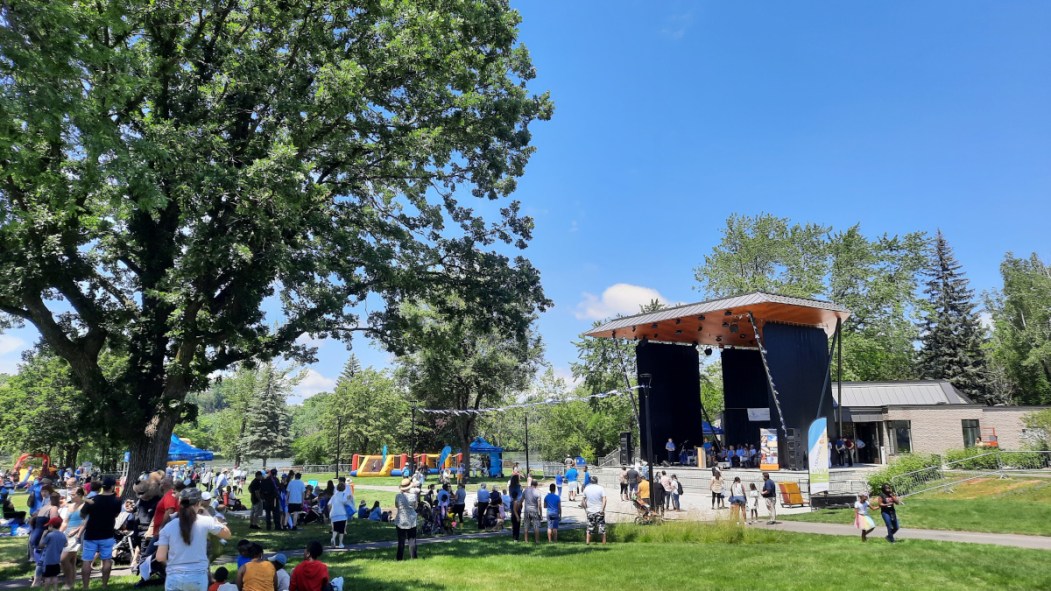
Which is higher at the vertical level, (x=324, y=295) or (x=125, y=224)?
(x=125, y=224)

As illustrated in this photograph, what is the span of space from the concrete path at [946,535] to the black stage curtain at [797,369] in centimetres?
1201

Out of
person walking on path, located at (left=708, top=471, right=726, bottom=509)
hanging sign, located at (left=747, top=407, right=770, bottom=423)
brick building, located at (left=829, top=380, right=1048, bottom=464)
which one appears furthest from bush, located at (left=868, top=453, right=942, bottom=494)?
hanging sign, located at (left=747, top=407, right=770, bottom=423)

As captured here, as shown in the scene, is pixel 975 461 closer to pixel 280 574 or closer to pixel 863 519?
pixel 863 519

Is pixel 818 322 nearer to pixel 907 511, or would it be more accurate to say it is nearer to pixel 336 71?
pixel 907 511

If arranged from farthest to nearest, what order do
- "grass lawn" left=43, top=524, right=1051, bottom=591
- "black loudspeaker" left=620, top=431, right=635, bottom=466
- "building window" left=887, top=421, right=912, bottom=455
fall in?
"building window" left=887, top=421, right=912, bottom=455 < "black loudspeaker" left=620, top=431, right=635, bottom=466 < "grass lawn" left=43, top=524, right=1051, bottom=591

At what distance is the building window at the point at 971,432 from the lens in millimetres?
33000

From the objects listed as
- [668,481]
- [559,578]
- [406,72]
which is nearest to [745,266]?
[668,481]

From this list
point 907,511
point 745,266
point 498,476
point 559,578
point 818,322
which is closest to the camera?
point 559,578

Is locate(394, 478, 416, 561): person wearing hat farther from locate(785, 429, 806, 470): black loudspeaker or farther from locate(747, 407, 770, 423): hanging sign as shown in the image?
locate(747, 407, 770, 423): hanging sign

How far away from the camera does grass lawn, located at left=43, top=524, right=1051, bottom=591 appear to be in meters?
9.40

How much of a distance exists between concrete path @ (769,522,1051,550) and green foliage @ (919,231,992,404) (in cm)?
4107

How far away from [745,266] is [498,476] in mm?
24587

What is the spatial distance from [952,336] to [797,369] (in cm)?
3315

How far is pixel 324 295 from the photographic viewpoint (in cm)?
1443
